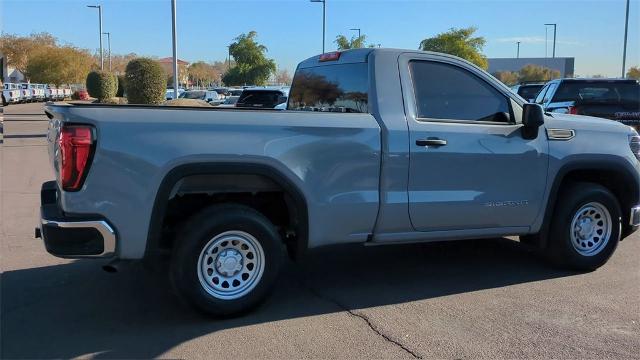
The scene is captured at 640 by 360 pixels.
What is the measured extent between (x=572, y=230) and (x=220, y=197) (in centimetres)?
336

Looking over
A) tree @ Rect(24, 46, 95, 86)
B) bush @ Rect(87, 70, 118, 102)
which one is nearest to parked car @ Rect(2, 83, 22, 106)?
bush @ Rect(87, 70, 118, 102)

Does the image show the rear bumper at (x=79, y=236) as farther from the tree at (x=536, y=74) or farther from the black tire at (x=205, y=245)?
the tree at (x=536, y=74)

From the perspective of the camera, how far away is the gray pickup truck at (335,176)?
12.9ft

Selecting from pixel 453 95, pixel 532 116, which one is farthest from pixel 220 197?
pixel 532 116

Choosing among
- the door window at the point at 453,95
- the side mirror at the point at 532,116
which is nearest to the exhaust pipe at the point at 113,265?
the door window at the point at 453,95

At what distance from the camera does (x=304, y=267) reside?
19.0 feet

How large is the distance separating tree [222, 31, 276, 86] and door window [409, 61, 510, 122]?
54.5m

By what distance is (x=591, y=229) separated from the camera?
566 centimetres

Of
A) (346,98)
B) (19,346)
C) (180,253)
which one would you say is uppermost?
(346,98)

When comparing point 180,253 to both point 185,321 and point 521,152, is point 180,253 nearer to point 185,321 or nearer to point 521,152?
point 185,321

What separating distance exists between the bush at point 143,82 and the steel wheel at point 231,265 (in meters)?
19.2

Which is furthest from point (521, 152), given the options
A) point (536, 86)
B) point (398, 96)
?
point (536, 86)

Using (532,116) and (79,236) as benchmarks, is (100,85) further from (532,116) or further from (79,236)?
(532,116)

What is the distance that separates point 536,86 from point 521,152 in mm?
15993
